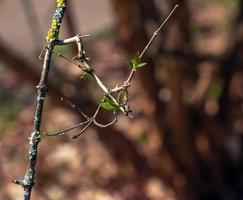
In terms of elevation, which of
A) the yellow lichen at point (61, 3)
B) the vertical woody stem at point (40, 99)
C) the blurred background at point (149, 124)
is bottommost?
the vertical woody stem at point (40, 99)

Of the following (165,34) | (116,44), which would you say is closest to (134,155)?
(165,34)

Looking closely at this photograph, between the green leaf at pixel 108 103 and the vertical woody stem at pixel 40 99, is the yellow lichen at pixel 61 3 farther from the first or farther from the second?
the green leaf at pixel 108 103

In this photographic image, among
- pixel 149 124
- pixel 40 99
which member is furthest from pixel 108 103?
pixel 149 124

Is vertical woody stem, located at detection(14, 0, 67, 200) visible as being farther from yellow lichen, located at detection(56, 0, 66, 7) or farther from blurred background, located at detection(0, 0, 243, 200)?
blurred background, located at detection(0, 0, 243, 200)

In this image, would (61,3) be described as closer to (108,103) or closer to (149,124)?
(108,103)

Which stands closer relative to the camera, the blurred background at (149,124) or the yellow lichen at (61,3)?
the yellow lichen at (61,3)

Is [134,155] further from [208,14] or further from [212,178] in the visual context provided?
[208,14]

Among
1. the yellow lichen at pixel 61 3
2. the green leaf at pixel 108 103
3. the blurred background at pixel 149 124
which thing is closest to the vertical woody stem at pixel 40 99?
the yellow lichen at pixel 61 3

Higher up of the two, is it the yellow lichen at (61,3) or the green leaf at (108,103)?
the yellow lichen at (61,3)

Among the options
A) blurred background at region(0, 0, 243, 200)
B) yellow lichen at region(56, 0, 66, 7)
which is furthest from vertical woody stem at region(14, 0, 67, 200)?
blurred background at region(0, 0, 243, 200)
